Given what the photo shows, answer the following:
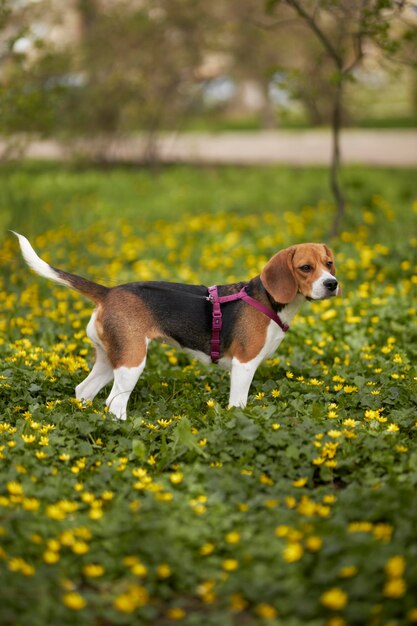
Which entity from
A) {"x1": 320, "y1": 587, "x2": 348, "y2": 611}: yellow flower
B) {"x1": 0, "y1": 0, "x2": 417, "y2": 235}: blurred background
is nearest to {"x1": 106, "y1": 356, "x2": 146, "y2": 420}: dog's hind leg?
{"x1": 320, "y1": 587, "x2": 348, "y2": 611}: yellow flower

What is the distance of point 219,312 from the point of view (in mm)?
4773

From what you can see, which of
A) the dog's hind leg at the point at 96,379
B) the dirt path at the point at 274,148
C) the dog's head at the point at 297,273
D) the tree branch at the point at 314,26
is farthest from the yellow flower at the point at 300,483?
the dirt path at the point at 274,148

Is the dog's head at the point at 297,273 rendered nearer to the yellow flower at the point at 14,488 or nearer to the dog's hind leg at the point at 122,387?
the dog's hind leg at the point at 122,387

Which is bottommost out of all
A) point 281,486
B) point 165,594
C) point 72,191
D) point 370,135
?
point 370,135

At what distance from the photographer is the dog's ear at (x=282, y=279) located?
4672 mm

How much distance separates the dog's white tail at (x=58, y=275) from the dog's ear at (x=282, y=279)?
98 centimetres

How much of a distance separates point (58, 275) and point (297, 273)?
1.40 m

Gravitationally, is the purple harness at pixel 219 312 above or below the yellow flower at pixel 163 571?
below

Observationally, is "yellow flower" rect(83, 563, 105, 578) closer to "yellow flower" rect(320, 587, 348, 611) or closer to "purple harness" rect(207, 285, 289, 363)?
"yellow flower" rect(320, 587, 348, 611)

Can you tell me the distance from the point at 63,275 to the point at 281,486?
1851 millimetres

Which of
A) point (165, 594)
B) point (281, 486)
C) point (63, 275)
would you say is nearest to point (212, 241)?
point (63, 275)

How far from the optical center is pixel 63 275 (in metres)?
4.67

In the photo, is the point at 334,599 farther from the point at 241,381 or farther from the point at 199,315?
the point at 199,315

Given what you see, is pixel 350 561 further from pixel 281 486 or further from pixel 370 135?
pixel 370 135
